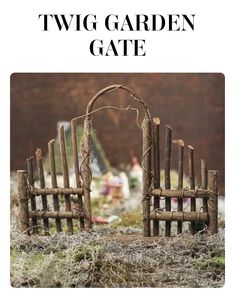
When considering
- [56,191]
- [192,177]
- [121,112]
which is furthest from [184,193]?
[121,112]

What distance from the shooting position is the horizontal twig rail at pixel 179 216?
5312 mm

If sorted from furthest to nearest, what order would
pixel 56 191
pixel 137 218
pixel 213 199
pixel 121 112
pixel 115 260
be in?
pixel 121 112, pixel 137 218, pixel 56 191, pixel 213 199, pixel 115 260

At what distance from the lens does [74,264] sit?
505 cm

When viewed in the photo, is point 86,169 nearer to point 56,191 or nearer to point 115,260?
point 56,191

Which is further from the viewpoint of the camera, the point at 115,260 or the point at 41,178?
the point at 41,178

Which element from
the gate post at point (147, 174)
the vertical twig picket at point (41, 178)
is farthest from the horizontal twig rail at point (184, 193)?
the vertical twig picket at point (41, 178)

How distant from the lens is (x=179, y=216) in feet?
17.4

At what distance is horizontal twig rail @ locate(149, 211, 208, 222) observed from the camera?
5.31 m

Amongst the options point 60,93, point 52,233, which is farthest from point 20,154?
point 52,233

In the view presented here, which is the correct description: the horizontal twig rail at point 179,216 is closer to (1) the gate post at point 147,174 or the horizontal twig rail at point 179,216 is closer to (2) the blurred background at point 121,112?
(1) the gate post at point 147,174

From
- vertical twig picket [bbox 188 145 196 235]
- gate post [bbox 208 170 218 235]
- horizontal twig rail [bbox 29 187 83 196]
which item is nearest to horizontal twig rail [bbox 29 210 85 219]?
horizontal twig rail [bbox 29 187 83 196]

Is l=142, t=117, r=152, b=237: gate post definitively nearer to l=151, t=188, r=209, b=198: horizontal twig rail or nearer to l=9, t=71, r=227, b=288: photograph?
l=9, t=71, r=227, b=288: photograph

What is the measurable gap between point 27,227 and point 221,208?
2153mm

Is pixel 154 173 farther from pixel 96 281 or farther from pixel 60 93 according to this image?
pixel 60 93
